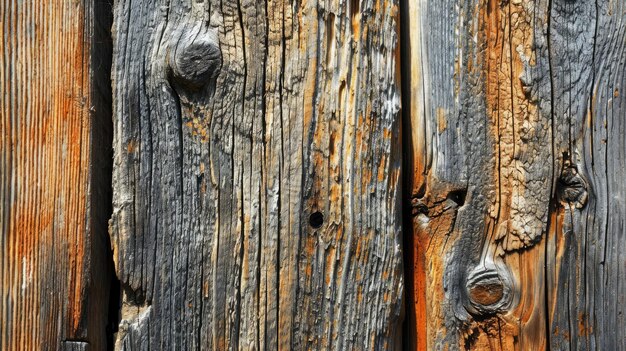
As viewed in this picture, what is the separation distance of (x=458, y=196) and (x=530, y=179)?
6.4 inches

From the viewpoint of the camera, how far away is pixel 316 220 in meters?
1.59

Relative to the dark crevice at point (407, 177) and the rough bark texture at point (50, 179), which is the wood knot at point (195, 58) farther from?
the dark crevice at point (407, 177)

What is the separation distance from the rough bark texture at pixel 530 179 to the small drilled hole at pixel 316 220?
9.7 inches

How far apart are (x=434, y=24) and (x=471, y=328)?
69 cm

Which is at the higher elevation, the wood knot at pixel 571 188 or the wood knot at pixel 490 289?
the wood knot at pixel 571 188

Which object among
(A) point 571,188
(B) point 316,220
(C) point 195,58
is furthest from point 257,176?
(A) point 571,188

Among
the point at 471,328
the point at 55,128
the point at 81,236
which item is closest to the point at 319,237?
the point at 471,328

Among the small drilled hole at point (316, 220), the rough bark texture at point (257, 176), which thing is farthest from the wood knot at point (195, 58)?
the small drilled hole at point (316, 220)

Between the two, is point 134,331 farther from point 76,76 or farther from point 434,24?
point 434,24

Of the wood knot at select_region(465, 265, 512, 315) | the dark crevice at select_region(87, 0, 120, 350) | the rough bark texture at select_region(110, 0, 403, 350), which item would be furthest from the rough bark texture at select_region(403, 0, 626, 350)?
the dark crevice at select_region(87, 0, 120, 350)

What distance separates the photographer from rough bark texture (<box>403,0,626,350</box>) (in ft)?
5.22

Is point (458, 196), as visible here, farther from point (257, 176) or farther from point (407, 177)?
point (257, 176)

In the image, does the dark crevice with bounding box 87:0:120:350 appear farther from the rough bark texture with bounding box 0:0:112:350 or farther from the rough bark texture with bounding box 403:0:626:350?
the rough bark texture with bounding box 403:0:626:350

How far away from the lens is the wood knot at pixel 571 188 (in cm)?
159
